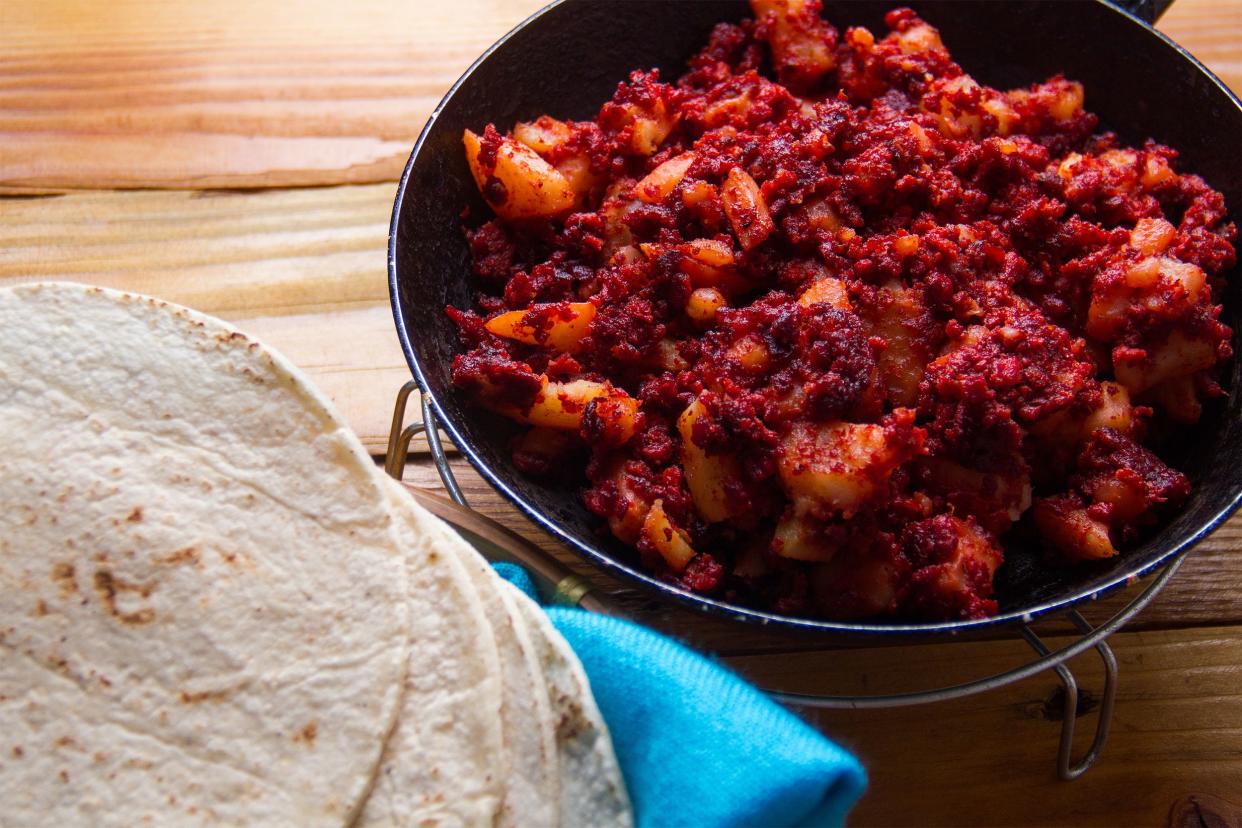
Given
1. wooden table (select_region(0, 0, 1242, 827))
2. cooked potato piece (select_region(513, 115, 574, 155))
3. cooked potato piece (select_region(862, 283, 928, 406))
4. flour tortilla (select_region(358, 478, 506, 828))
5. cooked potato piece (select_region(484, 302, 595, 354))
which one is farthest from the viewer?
cooked potato piece (select_region(513, 115, 574, 155))

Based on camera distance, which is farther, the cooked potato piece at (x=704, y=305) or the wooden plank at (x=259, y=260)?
the wooden plank at (x=259, y=260)

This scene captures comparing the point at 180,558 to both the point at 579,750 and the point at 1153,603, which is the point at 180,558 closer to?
the point at 579,750

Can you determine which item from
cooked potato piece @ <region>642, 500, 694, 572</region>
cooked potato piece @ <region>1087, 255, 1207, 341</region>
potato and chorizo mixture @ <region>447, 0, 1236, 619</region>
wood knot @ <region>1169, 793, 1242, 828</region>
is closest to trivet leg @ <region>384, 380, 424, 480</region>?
potato and chorizo mixture @ <region>447, 0, 1236, 619</region>

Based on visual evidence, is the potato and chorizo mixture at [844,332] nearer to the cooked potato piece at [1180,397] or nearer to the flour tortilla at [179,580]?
the cooked potato piece at [1180,397]

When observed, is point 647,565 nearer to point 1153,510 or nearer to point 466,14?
point 1153,510

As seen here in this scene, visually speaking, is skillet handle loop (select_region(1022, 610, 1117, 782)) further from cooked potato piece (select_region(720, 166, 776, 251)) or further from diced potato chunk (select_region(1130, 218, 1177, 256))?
cooked potato piece (select_region(720, 166, 776, 251))

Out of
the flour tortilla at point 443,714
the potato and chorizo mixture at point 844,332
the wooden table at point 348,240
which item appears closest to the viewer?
the flour tortilla at point 443,714

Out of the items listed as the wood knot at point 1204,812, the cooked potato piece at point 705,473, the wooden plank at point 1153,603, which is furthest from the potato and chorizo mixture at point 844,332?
the wood knot at point 1204,812

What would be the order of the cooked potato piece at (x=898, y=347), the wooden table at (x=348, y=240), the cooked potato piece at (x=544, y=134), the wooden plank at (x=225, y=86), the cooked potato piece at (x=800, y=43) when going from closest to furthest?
the cooked potato piece at (x=898, y=347)
the wooden table at (x=348, y=240)
the cooked potato piece at (x=544, y=134)
the cooked potato piece at (x=800, y=43)
the wooden plank at (x=225, y=86)
